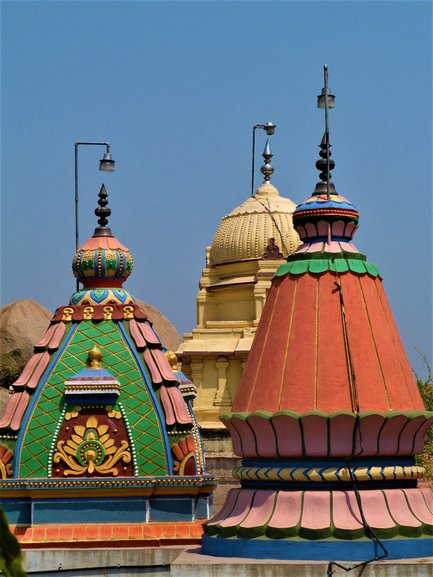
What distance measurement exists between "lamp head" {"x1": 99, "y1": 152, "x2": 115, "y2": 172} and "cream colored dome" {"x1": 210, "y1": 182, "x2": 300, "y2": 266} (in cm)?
1537

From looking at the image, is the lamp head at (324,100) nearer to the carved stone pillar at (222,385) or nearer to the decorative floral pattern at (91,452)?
the decorative floral pattern at (91,452)

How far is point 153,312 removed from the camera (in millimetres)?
40688

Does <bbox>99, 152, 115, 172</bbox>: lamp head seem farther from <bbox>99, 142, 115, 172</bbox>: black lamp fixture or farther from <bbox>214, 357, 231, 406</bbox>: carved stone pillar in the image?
<bbox>214, 357, 231, 406</bbox>: carved stone pillar

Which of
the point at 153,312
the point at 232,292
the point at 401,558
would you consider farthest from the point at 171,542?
the point at 153,312

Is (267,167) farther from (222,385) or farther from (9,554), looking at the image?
(9,554)

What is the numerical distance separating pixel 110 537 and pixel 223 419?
495cm

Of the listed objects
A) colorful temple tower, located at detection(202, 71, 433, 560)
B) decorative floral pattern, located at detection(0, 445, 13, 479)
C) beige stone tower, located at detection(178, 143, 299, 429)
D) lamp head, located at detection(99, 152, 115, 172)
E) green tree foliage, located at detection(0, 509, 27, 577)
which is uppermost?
beige stone tower, located at detection(178, 143, 299, 429)

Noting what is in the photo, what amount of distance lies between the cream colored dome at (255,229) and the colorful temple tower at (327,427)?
22.5 meters

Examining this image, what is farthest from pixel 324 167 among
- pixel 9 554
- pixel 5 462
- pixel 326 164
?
pixel 9 554

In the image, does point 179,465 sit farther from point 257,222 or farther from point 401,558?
point 257,222

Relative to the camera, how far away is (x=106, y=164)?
17.6 m

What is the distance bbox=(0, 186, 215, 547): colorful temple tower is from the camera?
47.5 feet

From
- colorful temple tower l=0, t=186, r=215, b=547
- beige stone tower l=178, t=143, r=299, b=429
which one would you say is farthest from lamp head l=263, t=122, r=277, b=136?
colorful temple tower l=0, t=186, r=215, b=547

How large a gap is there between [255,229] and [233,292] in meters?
1.91
